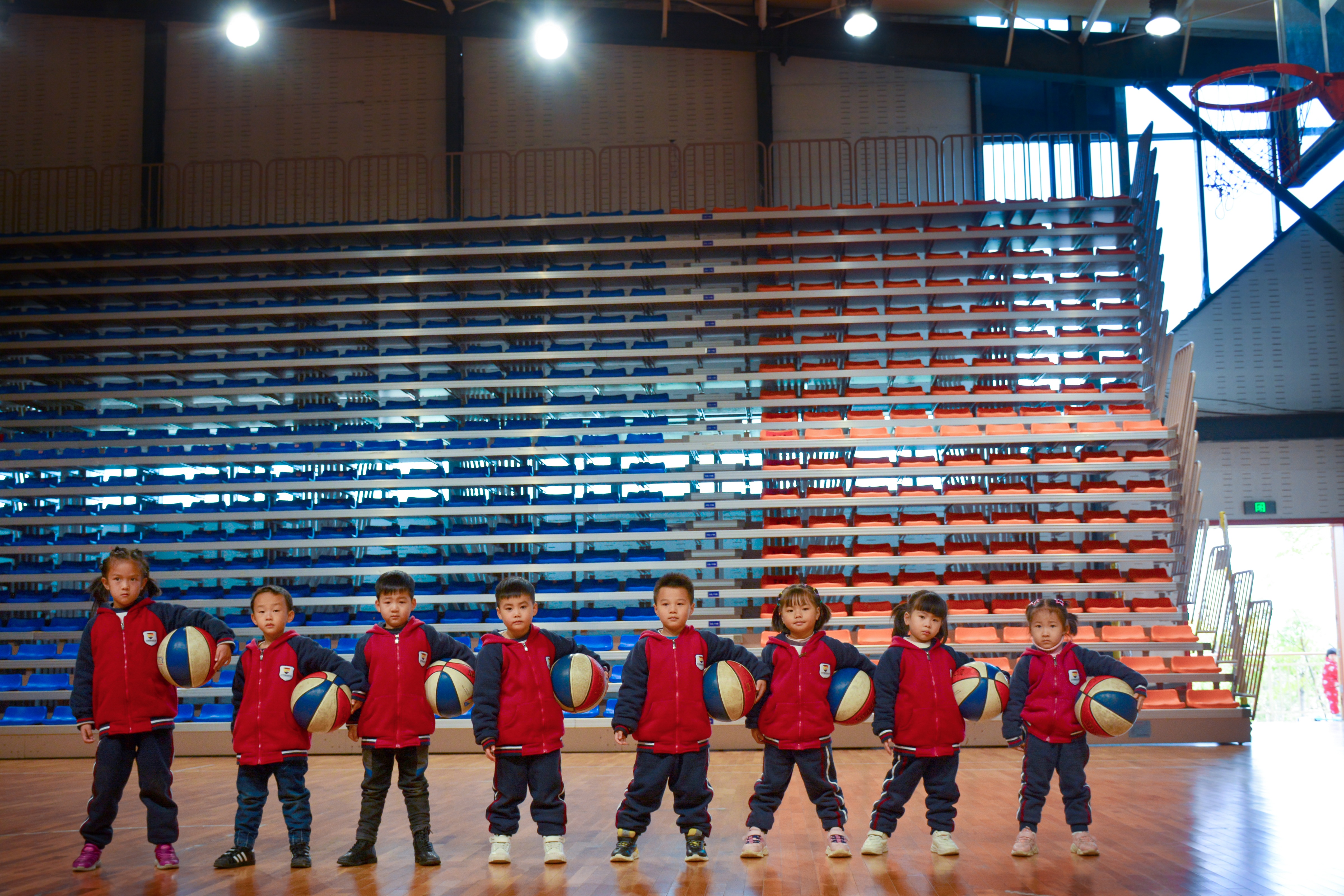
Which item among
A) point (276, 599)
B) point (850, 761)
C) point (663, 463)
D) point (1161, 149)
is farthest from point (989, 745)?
point (1161, 149)

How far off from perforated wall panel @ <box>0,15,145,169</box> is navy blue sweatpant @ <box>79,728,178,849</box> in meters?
12.1

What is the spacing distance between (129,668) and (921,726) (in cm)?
363

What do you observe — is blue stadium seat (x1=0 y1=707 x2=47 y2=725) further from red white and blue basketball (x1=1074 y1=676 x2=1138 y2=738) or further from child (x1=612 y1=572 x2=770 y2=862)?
red white and blue basketball (x1=1074 y1=676 x2=1138 y2=738)

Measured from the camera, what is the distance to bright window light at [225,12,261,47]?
1155 cm

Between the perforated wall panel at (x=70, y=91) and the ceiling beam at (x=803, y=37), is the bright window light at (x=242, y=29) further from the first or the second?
the perforated wall panel at (x=70, y=91)

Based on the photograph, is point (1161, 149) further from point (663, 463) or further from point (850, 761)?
point (850, 761)

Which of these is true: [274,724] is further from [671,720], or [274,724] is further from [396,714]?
[671,720]

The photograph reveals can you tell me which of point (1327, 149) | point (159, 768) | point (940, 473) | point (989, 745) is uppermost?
point (1327, 149)

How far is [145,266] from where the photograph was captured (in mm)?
12469

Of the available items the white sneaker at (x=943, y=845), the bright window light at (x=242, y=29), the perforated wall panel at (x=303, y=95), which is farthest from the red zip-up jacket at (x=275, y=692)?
the perforated wall panel at (x=303, y=95)

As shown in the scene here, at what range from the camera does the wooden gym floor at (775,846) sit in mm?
3918

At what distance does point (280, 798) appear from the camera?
4.50 meters

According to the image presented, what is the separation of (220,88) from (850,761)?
12.5 metres

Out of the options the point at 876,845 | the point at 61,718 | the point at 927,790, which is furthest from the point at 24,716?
the point at 927,790
